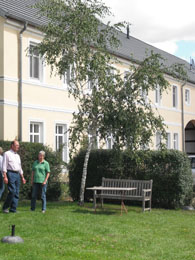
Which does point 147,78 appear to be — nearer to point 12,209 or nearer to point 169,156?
point 169,156

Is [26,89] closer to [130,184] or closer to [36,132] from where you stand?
[36,132]

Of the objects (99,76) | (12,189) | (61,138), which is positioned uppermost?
(99,76)

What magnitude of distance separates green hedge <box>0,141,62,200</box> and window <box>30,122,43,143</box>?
3448 millimetres

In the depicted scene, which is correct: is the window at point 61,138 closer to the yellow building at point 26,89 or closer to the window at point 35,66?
the yellow building at point 26,89

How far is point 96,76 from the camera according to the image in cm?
1458

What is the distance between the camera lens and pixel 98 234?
995cm

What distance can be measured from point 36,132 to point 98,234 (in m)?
12.0

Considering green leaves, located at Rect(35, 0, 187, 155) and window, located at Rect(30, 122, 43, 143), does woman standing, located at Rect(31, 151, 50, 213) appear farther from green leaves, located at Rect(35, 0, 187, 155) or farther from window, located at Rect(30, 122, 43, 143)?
window, located at Rect(30, 122, 43, 143)

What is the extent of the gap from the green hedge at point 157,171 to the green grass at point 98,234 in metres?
1.34

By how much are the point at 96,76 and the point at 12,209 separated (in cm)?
469

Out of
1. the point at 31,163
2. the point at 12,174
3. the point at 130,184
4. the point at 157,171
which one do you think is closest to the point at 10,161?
the point at 12,174

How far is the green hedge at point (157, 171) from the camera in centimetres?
1536

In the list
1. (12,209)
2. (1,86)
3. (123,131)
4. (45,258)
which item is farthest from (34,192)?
(1,86)

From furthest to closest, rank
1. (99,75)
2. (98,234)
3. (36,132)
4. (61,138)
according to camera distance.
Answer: (61,138) → (36,132) → (99,75) → (98,234)
